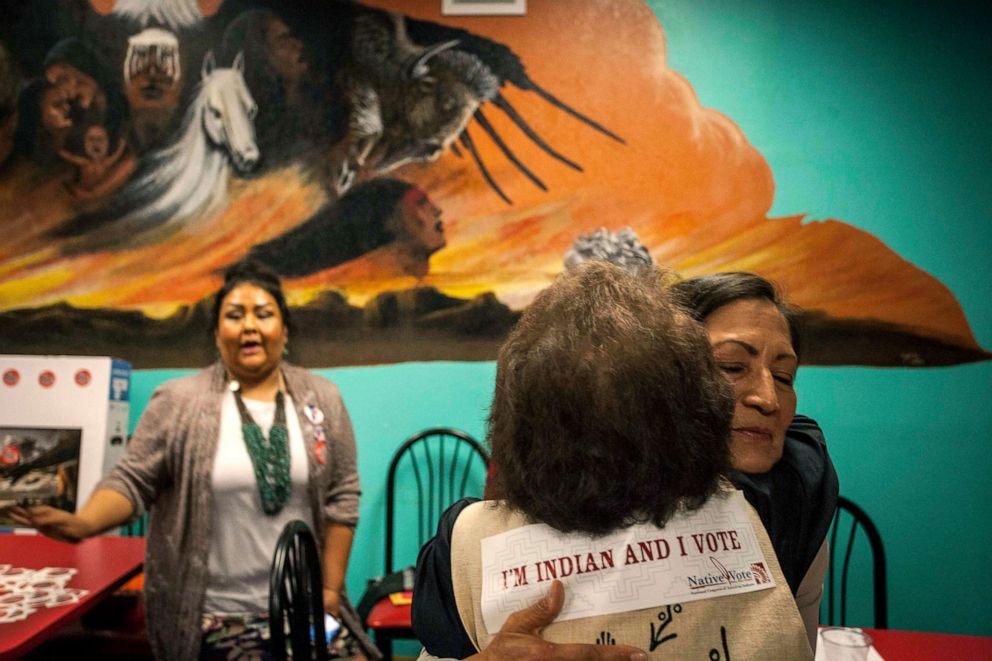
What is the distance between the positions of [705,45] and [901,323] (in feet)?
4.92

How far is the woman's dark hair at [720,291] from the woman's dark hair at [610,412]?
21 centimetres

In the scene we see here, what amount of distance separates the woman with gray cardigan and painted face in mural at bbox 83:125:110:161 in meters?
1.38

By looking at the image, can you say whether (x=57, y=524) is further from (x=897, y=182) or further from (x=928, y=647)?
(x=897, y=182)

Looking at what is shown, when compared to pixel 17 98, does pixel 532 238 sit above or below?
below

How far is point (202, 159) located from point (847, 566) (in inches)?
132

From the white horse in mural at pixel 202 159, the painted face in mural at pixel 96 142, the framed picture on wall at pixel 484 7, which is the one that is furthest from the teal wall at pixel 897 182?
the painted face in mural at pixel 96 142

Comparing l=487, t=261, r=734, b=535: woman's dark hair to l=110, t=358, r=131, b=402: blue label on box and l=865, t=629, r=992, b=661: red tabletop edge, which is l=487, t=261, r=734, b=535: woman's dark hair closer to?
l=865, t=629, r=992, b=661: red tabletop edge

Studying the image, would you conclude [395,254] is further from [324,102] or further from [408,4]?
[408,4]

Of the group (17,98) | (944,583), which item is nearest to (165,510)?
(17,98)

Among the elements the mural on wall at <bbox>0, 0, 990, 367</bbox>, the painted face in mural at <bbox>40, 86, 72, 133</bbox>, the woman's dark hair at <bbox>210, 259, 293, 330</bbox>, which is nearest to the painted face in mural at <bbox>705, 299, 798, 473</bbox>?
the woman's dark hair at <bbox>210, 259, 293, 330</bbox>

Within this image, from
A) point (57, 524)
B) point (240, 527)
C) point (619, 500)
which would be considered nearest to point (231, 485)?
point (240, 527)

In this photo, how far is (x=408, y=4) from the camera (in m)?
2.93

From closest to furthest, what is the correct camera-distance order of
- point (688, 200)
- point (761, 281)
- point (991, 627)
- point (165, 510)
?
point (761, 281) → point (165, 510) → point (991, 627) → point (688, 200)

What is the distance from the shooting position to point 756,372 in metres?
0.85
